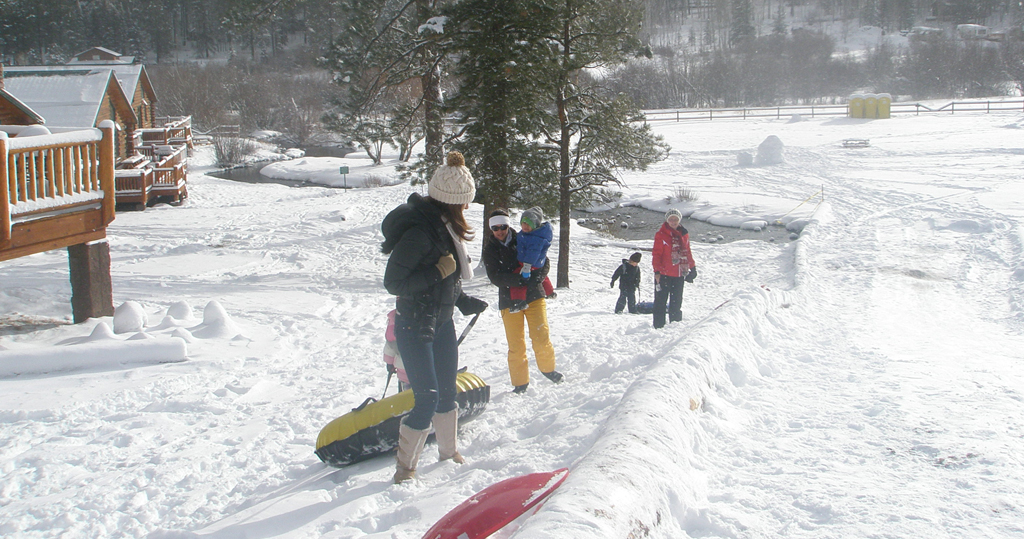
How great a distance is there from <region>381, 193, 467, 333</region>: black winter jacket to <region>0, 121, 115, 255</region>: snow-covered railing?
4.95 m

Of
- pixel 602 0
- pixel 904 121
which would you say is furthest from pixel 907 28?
pixel 602 0

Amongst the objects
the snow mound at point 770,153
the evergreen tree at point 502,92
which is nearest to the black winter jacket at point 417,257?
the evergreen tree at point 502,92

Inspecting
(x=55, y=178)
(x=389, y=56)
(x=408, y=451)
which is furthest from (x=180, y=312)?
(x=389, y=56)

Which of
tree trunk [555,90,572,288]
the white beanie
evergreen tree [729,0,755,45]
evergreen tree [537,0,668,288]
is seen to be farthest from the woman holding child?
evergreen tree [729,0,755,45]

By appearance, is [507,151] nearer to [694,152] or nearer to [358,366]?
[358,366]

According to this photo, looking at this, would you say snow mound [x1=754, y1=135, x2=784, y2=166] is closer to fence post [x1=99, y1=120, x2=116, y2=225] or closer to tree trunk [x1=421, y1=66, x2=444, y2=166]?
tree trunk [x1=421, y1=66, x2=444, y2=166]

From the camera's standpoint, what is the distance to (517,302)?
553 cm

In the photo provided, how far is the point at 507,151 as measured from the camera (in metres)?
12.3

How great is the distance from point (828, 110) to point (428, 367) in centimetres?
5658

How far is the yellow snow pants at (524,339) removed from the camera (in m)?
5.48

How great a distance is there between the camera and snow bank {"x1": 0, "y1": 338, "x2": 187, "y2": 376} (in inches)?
234

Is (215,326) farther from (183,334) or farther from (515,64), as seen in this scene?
(515,64)

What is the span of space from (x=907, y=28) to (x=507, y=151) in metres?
116

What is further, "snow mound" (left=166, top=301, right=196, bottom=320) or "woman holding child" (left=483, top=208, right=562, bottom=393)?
"snow mound" (left=166, top=301, right=196, bottom=320)
